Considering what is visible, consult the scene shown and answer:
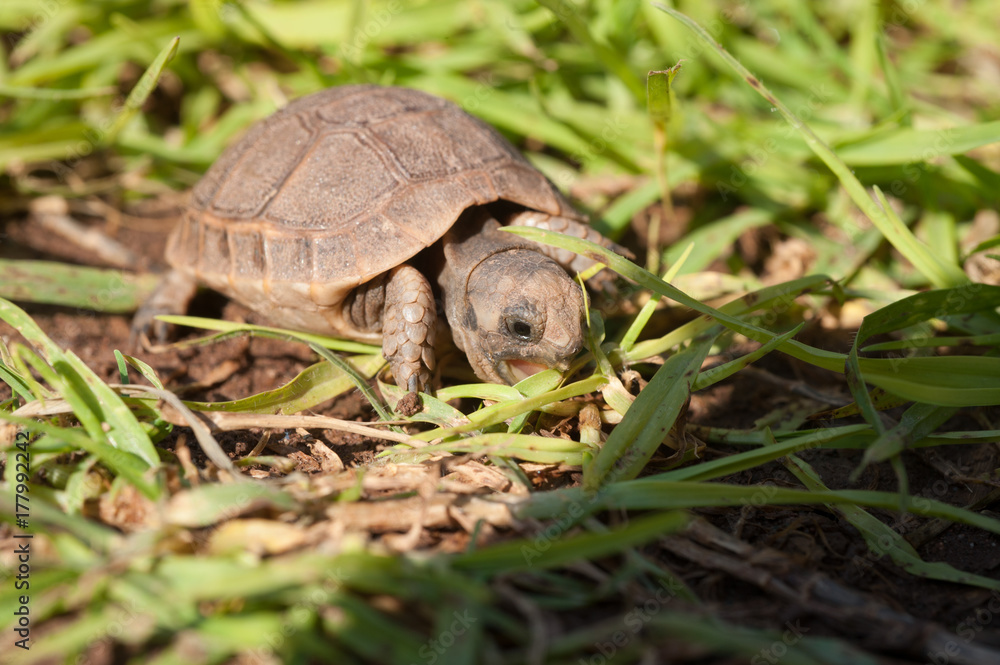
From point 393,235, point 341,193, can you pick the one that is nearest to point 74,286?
point 341,193

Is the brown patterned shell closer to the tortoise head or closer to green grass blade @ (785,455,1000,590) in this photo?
the tortoise head

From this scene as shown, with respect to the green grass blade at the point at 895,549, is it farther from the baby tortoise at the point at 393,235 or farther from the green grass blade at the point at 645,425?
the baby tortoise at the point at 393,235

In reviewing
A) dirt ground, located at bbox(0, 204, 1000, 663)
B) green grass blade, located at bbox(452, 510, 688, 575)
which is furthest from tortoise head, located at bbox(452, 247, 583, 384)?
green grass blade, located at bbox(452, 510, 688, 575)

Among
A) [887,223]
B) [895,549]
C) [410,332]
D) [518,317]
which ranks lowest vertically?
[895,549]

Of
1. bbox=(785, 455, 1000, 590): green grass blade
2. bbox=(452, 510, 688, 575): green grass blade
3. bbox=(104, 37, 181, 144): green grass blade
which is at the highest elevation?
bbox=(104, 37, 181, 144): green grass blade

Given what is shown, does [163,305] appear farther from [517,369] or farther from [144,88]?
[517,369]

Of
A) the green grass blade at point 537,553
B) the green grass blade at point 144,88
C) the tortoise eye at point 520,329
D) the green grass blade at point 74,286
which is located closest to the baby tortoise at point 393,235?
the tortoise eye at point 520,329
